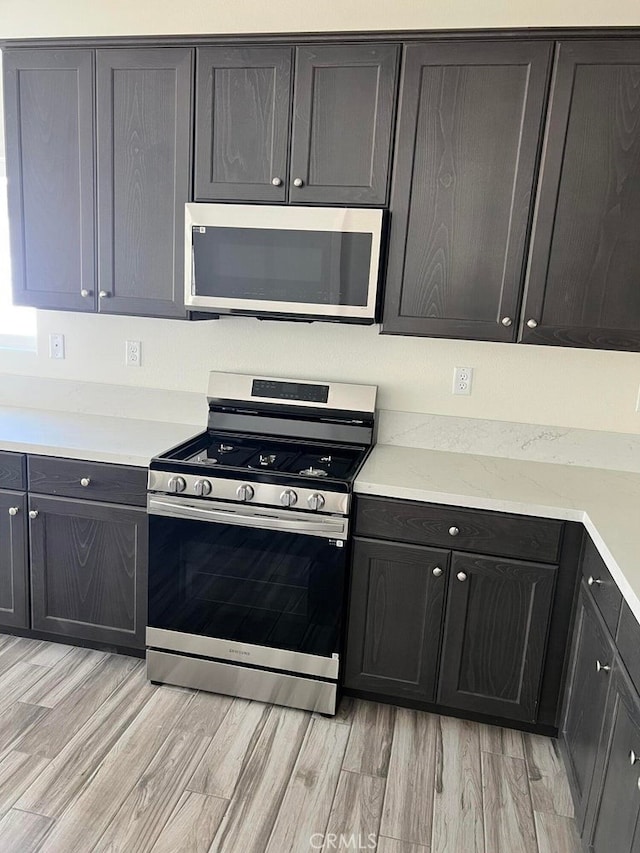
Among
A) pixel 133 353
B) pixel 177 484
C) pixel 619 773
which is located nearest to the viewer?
pixel 619 773

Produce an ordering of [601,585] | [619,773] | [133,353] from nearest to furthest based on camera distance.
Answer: [619,773], [601,585], [133,353]

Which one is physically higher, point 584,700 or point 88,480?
point 88,480

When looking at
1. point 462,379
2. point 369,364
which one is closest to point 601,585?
point 462,379

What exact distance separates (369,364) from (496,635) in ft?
3.79

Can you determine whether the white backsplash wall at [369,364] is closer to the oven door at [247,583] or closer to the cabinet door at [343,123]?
the cabinet door at [343,123]

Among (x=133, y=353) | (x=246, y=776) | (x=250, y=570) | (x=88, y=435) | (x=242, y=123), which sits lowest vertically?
(x=246, y=776)

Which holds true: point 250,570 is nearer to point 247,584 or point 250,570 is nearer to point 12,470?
point 247,584

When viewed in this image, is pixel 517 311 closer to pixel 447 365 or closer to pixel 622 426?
pixel 447 365

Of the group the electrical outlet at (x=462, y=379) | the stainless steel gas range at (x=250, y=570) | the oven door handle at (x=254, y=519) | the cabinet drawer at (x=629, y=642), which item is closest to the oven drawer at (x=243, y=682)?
the stainless steel gas range at (x=250, y=570)

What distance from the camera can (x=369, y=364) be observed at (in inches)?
109

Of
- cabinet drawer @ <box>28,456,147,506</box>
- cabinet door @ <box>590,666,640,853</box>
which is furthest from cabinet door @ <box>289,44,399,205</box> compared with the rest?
cabinet door @ <box>590,666,640,853</box>

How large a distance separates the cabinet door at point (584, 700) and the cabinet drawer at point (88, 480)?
1.56 meters

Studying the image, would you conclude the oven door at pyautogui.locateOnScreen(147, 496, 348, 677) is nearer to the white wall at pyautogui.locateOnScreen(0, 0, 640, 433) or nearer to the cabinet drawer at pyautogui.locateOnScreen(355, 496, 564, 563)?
the cabinet drawer at pyautogui.locateOnScreen(355, 496, 564, 563)

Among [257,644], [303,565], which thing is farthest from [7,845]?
[303,565]
